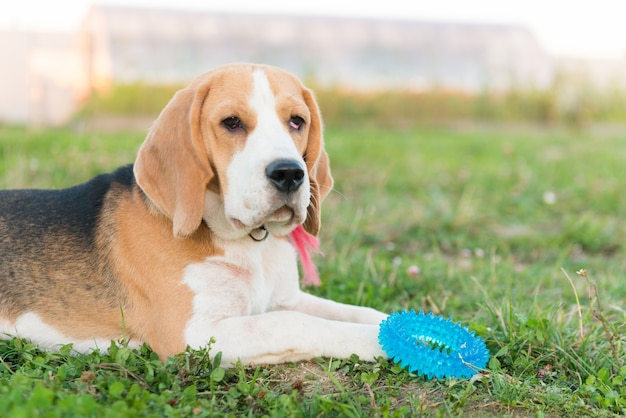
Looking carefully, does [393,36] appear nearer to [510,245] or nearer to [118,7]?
[118,7]

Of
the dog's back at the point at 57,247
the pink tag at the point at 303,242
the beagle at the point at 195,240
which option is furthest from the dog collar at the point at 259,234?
the dog's back at the point at 57,247

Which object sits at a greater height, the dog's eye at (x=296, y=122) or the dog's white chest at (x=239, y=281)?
the dog's eye at (x=296, y=122)

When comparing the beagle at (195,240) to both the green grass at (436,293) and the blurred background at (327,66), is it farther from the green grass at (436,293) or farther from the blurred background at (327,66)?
the blurred background at (327,66)

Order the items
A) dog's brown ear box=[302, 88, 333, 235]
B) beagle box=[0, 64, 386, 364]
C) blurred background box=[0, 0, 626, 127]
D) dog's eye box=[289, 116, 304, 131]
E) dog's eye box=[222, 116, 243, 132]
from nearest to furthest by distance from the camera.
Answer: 1. beagle box=[0, 64, 386, 364]
2. dog's eye box=[222, 116, 243, 132]
3. dog's eye box=[289, 116, 304, 131]
4. dog's brown ear box=[302, 88, 333, 235]
5. blurred background box=[0, 0, 626, 127]

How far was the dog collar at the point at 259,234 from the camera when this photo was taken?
3.88 meters

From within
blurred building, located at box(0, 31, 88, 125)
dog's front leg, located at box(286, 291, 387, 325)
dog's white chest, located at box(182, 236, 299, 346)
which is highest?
dog's white chest, located at box(182, 236, 299, 346)

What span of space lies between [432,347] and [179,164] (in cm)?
152

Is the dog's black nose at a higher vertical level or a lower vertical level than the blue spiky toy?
higher

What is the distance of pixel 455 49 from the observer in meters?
19.2

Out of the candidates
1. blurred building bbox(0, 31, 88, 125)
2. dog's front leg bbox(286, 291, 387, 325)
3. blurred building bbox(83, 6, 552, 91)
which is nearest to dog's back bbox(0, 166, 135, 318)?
dog's front leg bbox(286, 291, 387, 325)

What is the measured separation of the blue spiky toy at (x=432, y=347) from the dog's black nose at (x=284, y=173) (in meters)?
0.85

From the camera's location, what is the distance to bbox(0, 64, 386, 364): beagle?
354 cm

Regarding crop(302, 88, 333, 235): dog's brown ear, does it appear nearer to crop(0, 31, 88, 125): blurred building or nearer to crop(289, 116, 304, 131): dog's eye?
crop(289, 116, 304, 131): dog's eye

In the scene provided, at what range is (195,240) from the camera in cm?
376
